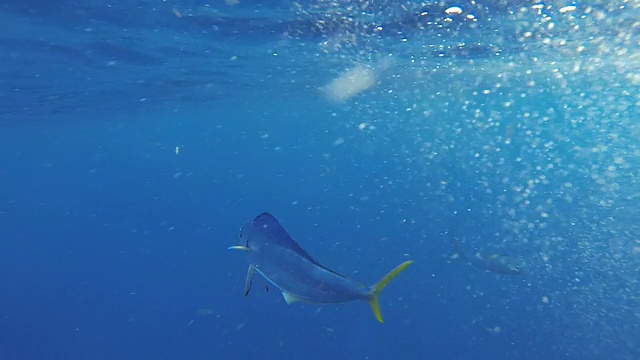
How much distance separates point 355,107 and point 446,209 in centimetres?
1265

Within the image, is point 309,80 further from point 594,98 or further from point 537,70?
point 594,98

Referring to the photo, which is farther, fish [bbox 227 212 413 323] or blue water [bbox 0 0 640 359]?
blue water [bbox 0 0 640 359]

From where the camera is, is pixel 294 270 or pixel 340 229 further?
pixel 340 229

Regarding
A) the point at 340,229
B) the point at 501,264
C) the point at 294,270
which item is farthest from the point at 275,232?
the point at 340,229

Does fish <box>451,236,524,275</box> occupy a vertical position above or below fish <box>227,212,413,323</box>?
below

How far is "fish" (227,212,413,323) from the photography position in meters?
3.95

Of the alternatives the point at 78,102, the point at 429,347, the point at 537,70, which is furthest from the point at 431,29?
the point at 78,102

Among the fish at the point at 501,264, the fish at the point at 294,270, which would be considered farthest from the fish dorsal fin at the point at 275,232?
the fish at the point at 501,264

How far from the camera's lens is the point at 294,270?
3984 mm

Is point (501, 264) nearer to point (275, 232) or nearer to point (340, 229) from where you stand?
point (275, 232)

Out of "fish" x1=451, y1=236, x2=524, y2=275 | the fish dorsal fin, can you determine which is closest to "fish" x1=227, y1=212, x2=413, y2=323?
the fish dorsal fin

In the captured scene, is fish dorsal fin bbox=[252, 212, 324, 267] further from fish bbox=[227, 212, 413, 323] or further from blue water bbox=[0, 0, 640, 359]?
blue water bbox=[0, 0, 640, 359]

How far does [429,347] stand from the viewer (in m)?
16.6

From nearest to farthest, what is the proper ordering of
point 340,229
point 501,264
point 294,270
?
point 294,270 < point 501,264 < point 340,229
